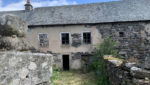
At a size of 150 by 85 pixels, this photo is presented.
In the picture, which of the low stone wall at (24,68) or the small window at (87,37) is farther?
the small window at (87,37)

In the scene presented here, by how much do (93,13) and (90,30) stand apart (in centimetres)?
193

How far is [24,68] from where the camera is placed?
1.70 meters

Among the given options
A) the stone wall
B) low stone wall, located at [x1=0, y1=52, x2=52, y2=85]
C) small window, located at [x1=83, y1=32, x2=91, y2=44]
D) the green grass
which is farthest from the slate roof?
low stone wall, located at [x1=0, y1=52, x2=52, y2=85]


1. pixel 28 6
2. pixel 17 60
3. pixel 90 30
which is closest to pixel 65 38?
pixel 90 30

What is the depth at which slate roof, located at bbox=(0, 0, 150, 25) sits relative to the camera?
10504 mm

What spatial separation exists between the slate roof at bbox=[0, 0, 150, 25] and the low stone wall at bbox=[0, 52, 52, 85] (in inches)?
351

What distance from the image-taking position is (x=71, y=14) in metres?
11.7

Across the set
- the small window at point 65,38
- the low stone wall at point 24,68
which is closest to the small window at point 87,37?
the small window at point 65,38

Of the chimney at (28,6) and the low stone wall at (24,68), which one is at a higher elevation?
the chimney at (28,6)

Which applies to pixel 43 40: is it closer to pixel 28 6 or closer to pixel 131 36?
pixel 28 6

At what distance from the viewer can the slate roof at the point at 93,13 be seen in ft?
34.5

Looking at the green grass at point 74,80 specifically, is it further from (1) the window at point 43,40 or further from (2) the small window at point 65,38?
(1) the window at point 43,40

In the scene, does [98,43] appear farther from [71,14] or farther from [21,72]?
[21,72]

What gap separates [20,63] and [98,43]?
9.16 m
